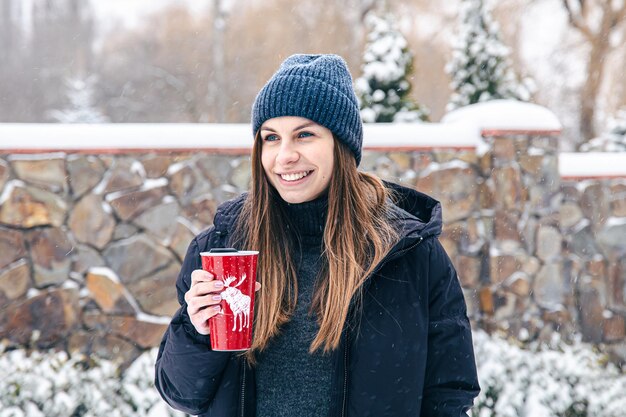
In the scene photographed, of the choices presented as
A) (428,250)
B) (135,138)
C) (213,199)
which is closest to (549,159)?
(213,199)

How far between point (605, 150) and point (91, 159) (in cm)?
645

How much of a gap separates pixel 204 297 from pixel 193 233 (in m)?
3.65

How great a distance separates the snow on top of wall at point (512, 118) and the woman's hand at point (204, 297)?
439 cm

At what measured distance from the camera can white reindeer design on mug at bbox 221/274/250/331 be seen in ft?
5.22

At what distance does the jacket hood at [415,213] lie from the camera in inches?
74.2

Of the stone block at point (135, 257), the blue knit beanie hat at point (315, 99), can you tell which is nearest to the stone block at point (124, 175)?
the stone block at point (135, 257)

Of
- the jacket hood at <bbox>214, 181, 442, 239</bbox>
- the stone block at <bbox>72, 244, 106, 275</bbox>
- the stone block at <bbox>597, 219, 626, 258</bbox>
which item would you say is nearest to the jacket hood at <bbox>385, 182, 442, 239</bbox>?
the jacket hood at <bbox>214, 181, 442, 239</bbox>

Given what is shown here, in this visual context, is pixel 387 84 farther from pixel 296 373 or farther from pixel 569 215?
pixel 296 373

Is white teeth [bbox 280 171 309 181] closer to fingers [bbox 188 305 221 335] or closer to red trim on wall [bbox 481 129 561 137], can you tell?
fingers [bbox 188 305 221 335]

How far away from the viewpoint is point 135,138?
507cm

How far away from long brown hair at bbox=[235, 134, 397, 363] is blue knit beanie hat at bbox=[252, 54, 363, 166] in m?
0.06

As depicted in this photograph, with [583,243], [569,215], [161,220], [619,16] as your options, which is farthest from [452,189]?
[619,16]

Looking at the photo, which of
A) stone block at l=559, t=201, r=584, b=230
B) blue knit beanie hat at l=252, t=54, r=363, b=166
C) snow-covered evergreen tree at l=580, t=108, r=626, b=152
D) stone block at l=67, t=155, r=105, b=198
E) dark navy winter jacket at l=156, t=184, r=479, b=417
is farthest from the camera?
snow-covered evergreen tree at l=580, t=108, r=626, b=152

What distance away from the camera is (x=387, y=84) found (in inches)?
262
